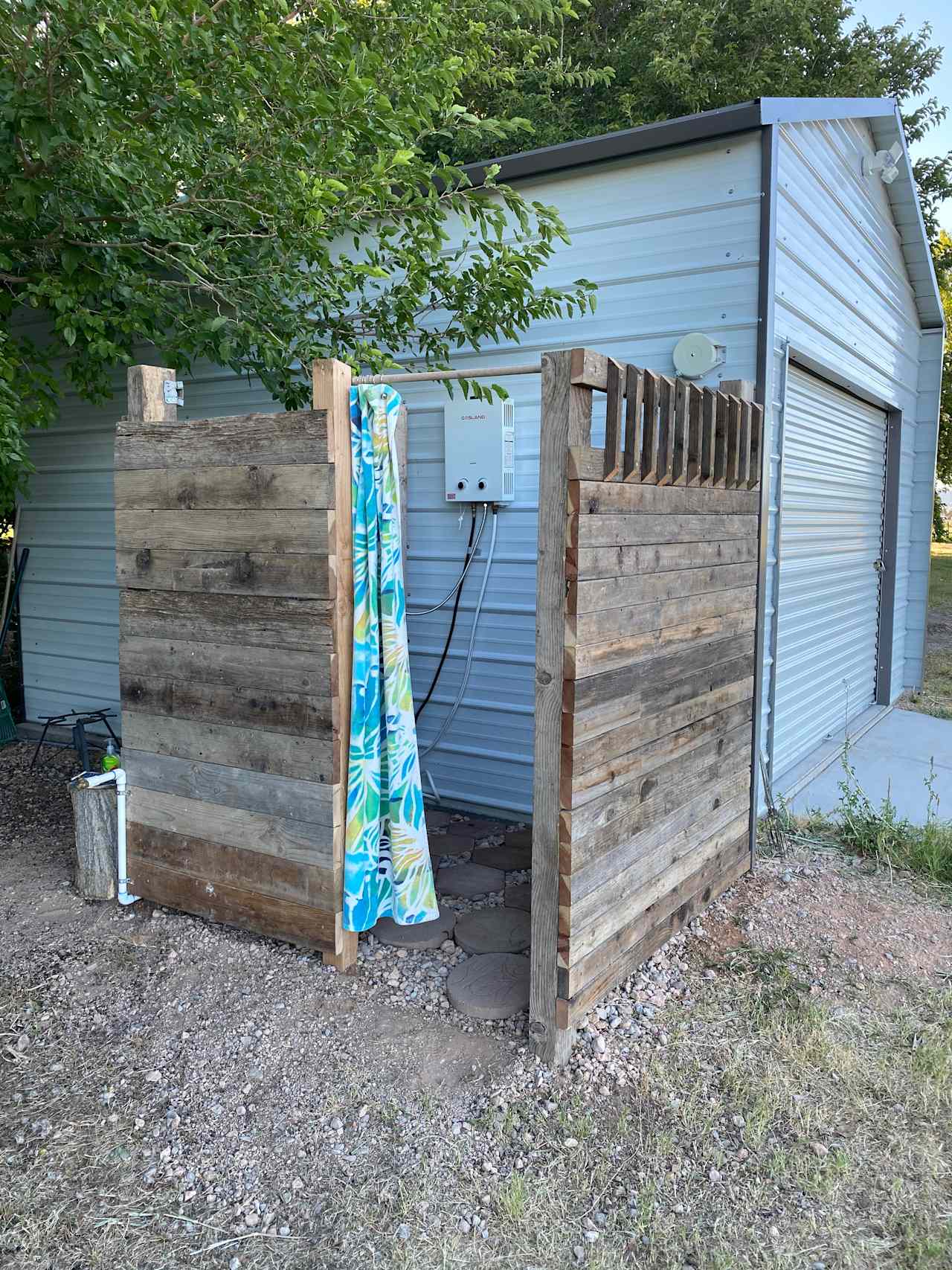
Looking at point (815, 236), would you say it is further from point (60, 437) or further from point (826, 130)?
point (60, 437)

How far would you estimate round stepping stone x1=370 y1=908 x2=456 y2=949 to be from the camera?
10.7ft

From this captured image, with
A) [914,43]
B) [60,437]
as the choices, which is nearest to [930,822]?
[60,437]

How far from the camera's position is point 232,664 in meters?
3.12

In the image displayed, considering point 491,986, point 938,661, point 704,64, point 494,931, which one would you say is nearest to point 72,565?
point 494,931

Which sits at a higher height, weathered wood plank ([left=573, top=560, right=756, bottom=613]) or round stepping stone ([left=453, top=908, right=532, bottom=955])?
weathered wood plank ([left=573, top=560, right=756, bottom=613])

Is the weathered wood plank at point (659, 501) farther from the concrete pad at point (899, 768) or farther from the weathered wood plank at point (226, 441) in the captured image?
the concrete pad at point (899, 768)

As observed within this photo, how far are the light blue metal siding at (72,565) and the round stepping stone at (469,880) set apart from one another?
3.08 metres

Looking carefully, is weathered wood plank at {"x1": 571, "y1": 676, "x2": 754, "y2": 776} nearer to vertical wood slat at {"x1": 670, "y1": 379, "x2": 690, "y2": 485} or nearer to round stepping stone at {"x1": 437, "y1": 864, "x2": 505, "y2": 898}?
vertical wood slat at {"x1": 670, "y1": 379, "x2": 690, "y2": 485}

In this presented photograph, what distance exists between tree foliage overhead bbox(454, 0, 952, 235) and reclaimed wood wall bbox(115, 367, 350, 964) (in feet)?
26.1

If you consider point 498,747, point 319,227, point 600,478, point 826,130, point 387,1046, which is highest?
point 826,130

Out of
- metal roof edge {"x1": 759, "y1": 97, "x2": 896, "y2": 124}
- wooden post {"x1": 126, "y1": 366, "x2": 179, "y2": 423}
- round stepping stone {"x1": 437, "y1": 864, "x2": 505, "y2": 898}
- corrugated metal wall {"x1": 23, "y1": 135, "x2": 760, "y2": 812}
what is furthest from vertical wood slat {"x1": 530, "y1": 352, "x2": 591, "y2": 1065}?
metal roof edge {"x1": 759, "y1": 97, "x2": 896, "y2": 124}

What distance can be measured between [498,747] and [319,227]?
247 centimetres

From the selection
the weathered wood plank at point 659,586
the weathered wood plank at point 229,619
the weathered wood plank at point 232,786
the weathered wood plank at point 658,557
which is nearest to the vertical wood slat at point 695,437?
the weathered wood plank at point 658,557

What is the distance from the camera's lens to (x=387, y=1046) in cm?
264
